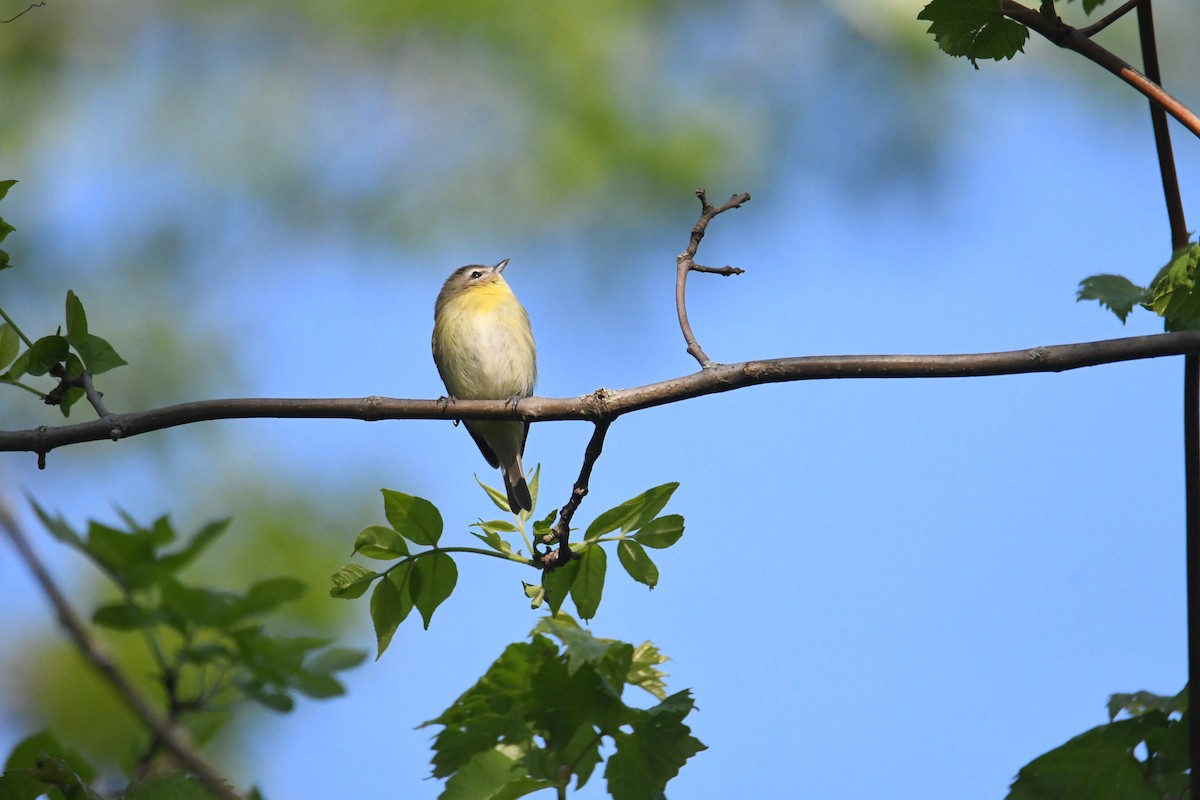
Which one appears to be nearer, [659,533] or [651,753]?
[651,753]

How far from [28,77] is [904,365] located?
6.82 meters

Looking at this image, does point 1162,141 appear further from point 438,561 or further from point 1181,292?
point 438,561

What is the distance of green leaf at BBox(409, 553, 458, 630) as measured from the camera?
5.71 feet

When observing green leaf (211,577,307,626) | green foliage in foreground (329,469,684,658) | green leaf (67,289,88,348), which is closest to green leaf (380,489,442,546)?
green foliage in foreground (329,469,684,658)

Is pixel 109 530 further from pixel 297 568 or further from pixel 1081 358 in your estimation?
pixel 297 568

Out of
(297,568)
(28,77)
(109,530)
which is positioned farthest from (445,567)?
(28,77)

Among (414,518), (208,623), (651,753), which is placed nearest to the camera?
(208,623)

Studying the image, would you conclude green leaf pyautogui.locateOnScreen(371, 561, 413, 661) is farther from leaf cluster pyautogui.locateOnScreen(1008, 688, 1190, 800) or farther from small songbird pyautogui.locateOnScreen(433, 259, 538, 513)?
small songbird pyautogui.locateOnScreen(433, 259, 538, 513)

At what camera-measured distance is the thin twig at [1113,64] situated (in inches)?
63.8

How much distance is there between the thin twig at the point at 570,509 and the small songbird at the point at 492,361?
3113mm

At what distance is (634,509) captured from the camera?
5.58ft

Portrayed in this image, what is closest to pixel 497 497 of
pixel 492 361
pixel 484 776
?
pixel 484 776

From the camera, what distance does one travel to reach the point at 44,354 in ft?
6.17

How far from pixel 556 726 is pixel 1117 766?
83 cm
